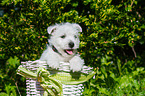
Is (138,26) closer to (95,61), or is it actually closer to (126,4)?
(126,4)

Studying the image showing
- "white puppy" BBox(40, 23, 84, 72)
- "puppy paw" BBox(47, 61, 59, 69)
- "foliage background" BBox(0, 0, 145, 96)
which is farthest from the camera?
"foliage background" BBox(0, 0, 145, 96)

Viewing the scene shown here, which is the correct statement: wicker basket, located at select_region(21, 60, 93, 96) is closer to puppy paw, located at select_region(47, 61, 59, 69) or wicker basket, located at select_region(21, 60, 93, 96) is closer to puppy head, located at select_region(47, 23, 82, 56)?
puppy paw, located at select_region(47, 61, 59, 69)

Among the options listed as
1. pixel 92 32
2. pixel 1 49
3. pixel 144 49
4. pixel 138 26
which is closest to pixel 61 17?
A: pixel 92 32

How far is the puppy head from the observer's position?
239cm

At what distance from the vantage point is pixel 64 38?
Result: 8.11 feet

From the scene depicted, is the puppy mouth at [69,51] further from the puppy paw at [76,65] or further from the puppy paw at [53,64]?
the puppy paw at [53,64]

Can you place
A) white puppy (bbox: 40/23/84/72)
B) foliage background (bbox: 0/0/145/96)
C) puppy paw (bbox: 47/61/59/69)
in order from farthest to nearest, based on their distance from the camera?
foliage background (bbox: 0/0/145/96) → white puppy (bbox: 40/23/84/72) → puppy paw (bbox: 47/61/59/69)

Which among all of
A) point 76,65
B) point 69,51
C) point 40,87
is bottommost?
point 40,87

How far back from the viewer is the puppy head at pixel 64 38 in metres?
2.39

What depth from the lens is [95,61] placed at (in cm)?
355

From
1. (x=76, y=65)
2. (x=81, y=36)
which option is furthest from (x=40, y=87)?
(x=81, y=36)

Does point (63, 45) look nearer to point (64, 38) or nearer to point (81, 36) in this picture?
point (64, 38)

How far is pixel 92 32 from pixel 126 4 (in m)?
1.06

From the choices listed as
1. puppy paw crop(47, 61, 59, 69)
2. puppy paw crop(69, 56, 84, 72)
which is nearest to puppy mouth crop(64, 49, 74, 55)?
puppy paw crop(69, 56, 84, 72)
